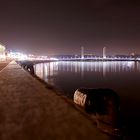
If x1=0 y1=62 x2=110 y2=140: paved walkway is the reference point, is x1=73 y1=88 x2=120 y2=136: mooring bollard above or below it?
below

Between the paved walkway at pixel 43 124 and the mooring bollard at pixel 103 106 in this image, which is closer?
the paved walkway at pixel 43 124

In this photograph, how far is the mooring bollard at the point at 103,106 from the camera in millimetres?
14438

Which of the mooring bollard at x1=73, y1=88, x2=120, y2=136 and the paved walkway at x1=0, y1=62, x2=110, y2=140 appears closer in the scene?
the paved walkway at x1=0, y1=62, x2=110, y2=140

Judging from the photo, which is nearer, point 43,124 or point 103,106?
point 43,124

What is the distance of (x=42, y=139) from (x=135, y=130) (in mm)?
13623

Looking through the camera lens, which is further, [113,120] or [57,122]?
[113,120]

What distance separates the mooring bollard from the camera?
568 inches

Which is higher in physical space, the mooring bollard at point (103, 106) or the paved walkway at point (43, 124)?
the paved walkway at point (43, 124)

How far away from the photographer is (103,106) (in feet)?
47.8

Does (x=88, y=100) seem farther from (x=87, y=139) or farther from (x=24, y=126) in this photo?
(x=87, y=139)

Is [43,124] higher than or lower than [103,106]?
higher

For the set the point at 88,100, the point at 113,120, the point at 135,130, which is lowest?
the point at 135,130

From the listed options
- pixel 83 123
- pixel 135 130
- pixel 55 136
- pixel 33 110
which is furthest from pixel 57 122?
pixel 135 130

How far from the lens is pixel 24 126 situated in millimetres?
7617
